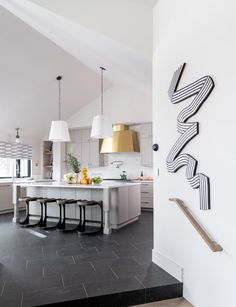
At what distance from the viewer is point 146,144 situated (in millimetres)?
7492

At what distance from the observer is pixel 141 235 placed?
459 cm

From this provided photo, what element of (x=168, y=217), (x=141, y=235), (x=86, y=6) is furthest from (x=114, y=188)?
(x=86, y=6)

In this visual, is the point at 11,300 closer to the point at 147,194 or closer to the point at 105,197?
the point at 105,197

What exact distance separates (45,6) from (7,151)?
17.2 ft

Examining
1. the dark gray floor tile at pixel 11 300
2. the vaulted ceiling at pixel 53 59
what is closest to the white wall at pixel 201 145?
the vaulted ceiling at pixel 53 59

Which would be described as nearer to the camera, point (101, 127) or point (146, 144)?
point (101, 127)

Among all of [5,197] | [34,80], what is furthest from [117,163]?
[34,80]

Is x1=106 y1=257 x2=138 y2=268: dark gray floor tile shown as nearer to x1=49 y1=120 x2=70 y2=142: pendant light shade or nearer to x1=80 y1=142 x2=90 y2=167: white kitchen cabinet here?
x1=49 y1=120 x2=70 y2=142: pendant light shade

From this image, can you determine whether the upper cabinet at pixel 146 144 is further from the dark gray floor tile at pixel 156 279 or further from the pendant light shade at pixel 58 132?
the dark gray floor tile at pixel 156 279

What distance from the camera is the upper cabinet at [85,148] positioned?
8328mm

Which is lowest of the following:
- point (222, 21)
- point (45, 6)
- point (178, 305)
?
point (178, 305)

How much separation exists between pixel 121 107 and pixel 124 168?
185 centimetres

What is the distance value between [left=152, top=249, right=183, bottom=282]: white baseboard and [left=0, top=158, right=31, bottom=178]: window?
5815mm

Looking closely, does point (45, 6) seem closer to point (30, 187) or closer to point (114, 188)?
point (114, 188)
